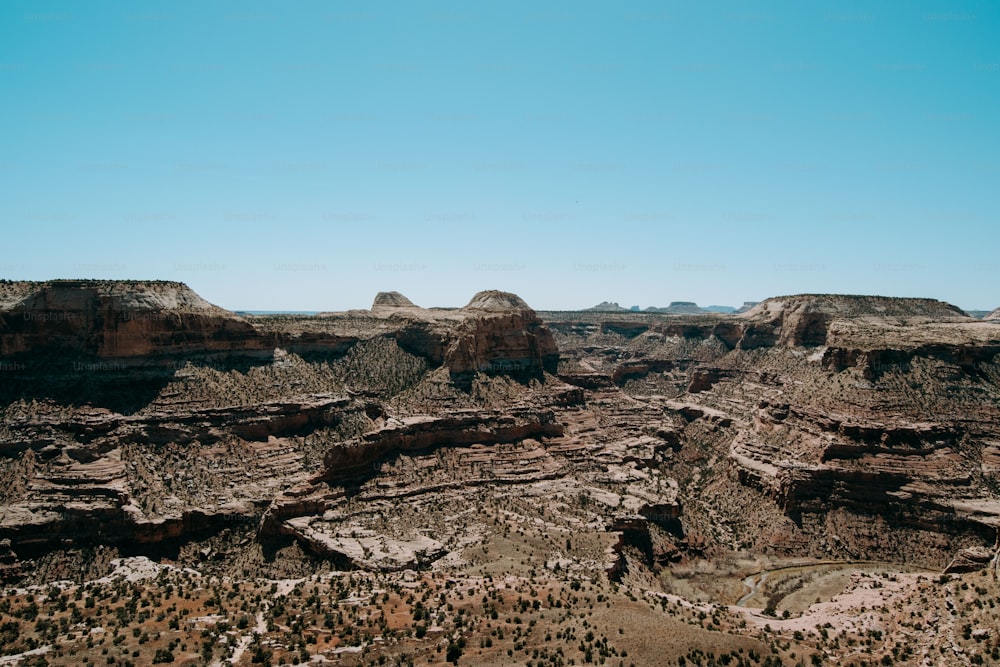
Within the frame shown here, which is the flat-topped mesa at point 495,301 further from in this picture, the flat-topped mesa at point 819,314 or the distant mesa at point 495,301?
the flat-topped mesa at point 819,314

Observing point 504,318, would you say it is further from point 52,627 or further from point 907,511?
point 52,627

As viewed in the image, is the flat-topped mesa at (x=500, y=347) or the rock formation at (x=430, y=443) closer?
the rock formation at (x=430, y=443)

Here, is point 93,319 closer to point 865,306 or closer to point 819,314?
point 819,314

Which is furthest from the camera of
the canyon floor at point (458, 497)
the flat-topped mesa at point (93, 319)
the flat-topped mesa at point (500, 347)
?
the flat-topped mesa at point (500, 347)

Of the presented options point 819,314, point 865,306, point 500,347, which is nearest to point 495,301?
point 500,347

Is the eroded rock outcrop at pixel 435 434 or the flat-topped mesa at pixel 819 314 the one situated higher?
the flat-topped mesa at pixel 819 314

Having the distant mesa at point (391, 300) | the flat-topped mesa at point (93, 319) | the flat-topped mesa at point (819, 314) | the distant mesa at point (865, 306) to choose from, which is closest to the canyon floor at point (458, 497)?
the flat-topped mesa at point (93, 319)
